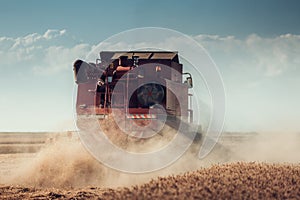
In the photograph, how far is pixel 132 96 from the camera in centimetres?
1109

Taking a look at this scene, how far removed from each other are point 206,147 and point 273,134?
7.98 meters

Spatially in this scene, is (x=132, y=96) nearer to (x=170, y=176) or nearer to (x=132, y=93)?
(x=132, y=93)

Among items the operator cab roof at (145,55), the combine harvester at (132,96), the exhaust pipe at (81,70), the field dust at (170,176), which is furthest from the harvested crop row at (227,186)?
the operator cab roof at (145,55)

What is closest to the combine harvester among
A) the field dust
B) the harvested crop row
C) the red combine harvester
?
the red combine harvester

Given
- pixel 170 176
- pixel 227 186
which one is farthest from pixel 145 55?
pixel 227 186

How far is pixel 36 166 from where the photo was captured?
10.8 metres

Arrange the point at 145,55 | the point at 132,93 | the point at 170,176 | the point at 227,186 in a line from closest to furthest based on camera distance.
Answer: the point at 227,186 < the point at 170,176 < the point at 132,93 < the point at 145,55

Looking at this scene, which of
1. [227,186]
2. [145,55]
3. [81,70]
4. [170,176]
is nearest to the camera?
[227,186]

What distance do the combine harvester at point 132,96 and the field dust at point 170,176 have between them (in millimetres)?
679

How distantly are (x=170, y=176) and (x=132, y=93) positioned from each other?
506cm

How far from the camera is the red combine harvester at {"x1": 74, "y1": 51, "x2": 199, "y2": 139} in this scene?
10812mm

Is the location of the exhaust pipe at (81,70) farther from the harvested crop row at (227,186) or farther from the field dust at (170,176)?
the harvested crop row at (227,186)

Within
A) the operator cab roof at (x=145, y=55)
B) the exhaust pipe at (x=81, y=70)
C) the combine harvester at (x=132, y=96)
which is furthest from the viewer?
the operator cab roof at (x=145, y=55)

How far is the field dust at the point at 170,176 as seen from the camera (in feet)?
16.6
